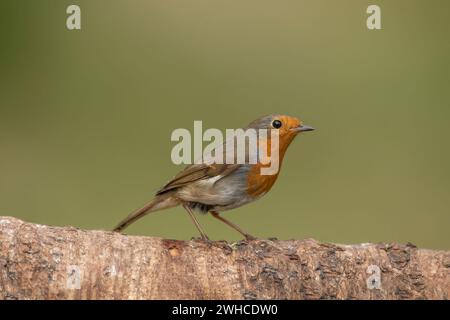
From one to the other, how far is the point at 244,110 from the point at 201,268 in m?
5.26

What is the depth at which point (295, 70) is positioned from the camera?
412 inches

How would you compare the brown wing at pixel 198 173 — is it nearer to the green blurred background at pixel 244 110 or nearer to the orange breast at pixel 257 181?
the orange breast at pixel 257 181

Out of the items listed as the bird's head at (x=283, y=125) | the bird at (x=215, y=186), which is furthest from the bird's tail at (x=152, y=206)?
the bird's head at (x=283, y=125)

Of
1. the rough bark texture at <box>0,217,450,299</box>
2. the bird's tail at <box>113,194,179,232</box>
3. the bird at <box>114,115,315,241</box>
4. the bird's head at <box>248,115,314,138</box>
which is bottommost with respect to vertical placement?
the rough bark texture at <box>0,217,450,299</box>

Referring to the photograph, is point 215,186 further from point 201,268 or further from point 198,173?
point 201,268

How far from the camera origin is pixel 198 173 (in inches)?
192

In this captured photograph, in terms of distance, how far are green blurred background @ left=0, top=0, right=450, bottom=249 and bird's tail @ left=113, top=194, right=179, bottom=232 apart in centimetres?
200

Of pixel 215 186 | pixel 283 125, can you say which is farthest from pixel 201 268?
pixel 283 125

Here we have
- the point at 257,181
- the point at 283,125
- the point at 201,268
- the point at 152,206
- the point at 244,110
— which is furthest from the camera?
the point at 244,110

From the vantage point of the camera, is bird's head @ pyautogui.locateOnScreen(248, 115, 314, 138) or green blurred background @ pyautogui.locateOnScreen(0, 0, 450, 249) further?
green blurred background @ pyautogui.locateOnScreen(0, 0, 450, 249)

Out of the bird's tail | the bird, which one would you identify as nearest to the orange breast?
the bird

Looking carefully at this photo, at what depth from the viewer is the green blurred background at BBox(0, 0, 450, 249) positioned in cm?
784

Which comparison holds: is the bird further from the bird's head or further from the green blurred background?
the green blurred background

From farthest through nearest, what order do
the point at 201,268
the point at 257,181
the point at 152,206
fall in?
1. the point at 152,206
2. the point at 257,181
3. the point at 201,268
